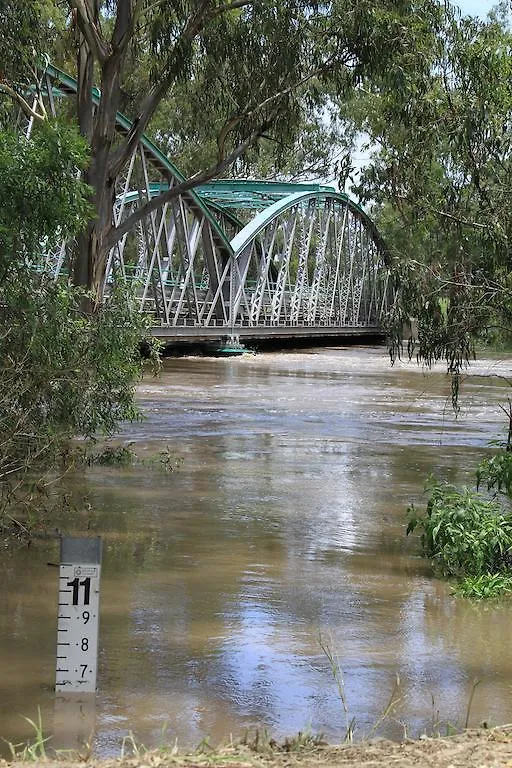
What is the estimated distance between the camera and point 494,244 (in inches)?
439

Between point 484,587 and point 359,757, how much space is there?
172 inches

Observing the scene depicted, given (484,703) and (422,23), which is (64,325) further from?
(422,23)

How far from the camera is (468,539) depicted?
908 cm

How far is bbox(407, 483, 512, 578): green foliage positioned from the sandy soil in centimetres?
435

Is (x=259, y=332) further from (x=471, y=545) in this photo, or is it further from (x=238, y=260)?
(x=471, y=545)

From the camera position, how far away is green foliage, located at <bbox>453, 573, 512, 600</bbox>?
8.52 meters

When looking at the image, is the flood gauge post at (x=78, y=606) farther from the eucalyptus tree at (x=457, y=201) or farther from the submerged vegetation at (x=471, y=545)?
the eucalyptus tree at (x=457, y=201)

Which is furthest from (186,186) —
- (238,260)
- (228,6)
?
(238,260)

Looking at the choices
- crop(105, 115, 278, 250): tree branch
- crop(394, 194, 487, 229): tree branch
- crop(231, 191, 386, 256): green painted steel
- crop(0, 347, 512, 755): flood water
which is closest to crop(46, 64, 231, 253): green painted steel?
crop(231, 191, 386, 256): green painted steel

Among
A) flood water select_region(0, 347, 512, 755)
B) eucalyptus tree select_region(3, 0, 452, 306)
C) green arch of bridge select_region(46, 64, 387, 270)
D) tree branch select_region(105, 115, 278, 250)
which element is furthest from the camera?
green arch of bridge select_region(46, 64, 387, 270)

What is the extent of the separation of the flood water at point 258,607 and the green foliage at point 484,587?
0.13m

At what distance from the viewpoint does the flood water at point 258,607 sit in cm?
594

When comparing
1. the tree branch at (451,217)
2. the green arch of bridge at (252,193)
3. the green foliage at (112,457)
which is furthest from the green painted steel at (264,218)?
the tree branch at (451,217)

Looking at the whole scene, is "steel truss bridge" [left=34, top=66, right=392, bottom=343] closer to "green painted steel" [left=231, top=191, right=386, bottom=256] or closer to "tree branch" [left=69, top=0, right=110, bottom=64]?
"green painted steel" [left=231, top=191, right=386, bottom=256]
